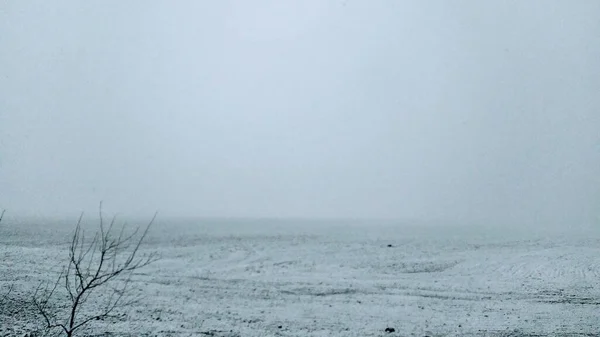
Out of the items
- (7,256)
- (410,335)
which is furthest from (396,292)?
(7,256)

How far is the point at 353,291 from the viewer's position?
18359 millimetres

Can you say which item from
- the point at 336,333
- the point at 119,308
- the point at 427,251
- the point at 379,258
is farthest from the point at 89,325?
the point at 427,251

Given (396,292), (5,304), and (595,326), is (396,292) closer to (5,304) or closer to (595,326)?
(595,326)

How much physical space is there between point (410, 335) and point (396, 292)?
529cm

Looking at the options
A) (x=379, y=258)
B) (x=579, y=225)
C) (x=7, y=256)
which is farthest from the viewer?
(x=579, y=225)

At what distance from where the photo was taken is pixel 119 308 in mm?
15445

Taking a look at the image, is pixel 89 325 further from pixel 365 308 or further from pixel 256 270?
pixel 256 270

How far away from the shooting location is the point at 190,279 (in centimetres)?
2058

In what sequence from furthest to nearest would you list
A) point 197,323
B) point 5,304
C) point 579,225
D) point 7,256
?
point 579,225, point 7,256, point 5,304, point 197,323

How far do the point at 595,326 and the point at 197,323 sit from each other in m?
10.8

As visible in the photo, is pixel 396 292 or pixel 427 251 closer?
pixel 396 292

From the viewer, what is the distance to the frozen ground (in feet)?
44.6

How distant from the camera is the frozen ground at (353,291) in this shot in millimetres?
13586

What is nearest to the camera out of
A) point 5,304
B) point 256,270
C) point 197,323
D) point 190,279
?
point 197,323
